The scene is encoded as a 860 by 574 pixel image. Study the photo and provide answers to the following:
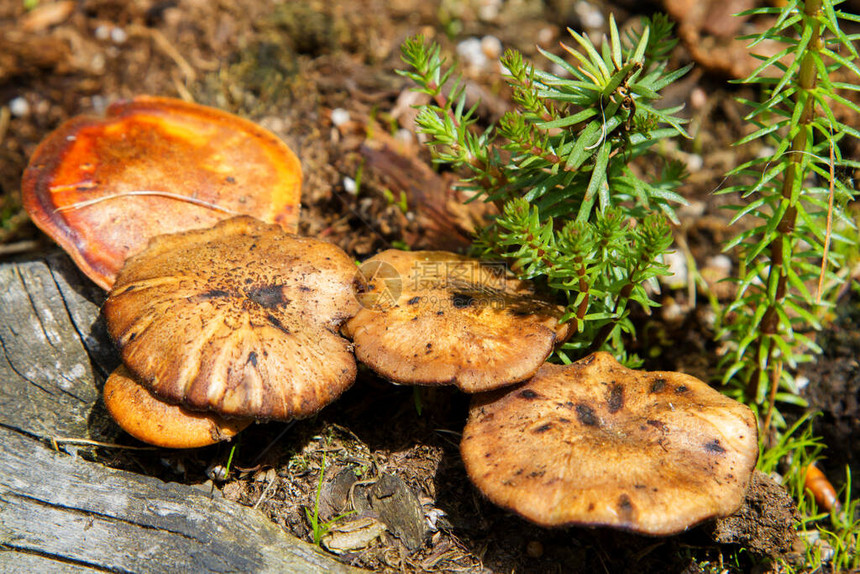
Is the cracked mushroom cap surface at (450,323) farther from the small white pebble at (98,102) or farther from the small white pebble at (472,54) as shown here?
the small white pebble at (98,102)

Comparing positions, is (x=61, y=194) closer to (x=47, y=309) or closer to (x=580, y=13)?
(x=47, y=309)

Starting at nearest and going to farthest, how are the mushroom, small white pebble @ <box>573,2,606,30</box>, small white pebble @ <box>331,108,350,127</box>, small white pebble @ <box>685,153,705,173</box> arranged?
1. the mushroom
2. small white pebble @ <box>331,108,350,127</box>
3. small white pebble @ <box>685,153,705,173</box>
4. small white pebble @ <box>573,2,606,30</box>

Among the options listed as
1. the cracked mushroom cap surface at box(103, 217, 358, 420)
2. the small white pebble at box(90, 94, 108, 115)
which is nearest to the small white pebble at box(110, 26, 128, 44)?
the small white pebble at box(90, 94, 108, 115)

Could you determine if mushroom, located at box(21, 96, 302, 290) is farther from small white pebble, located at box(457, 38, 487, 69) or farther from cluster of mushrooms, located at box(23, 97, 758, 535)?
small white pebble, located at box(457, 38, 487, 69)

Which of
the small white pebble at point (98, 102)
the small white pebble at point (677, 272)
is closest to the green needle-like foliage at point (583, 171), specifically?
the small white pebble at point (677, 272)

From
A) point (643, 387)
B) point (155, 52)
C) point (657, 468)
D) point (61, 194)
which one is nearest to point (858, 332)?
point (643, 387)
